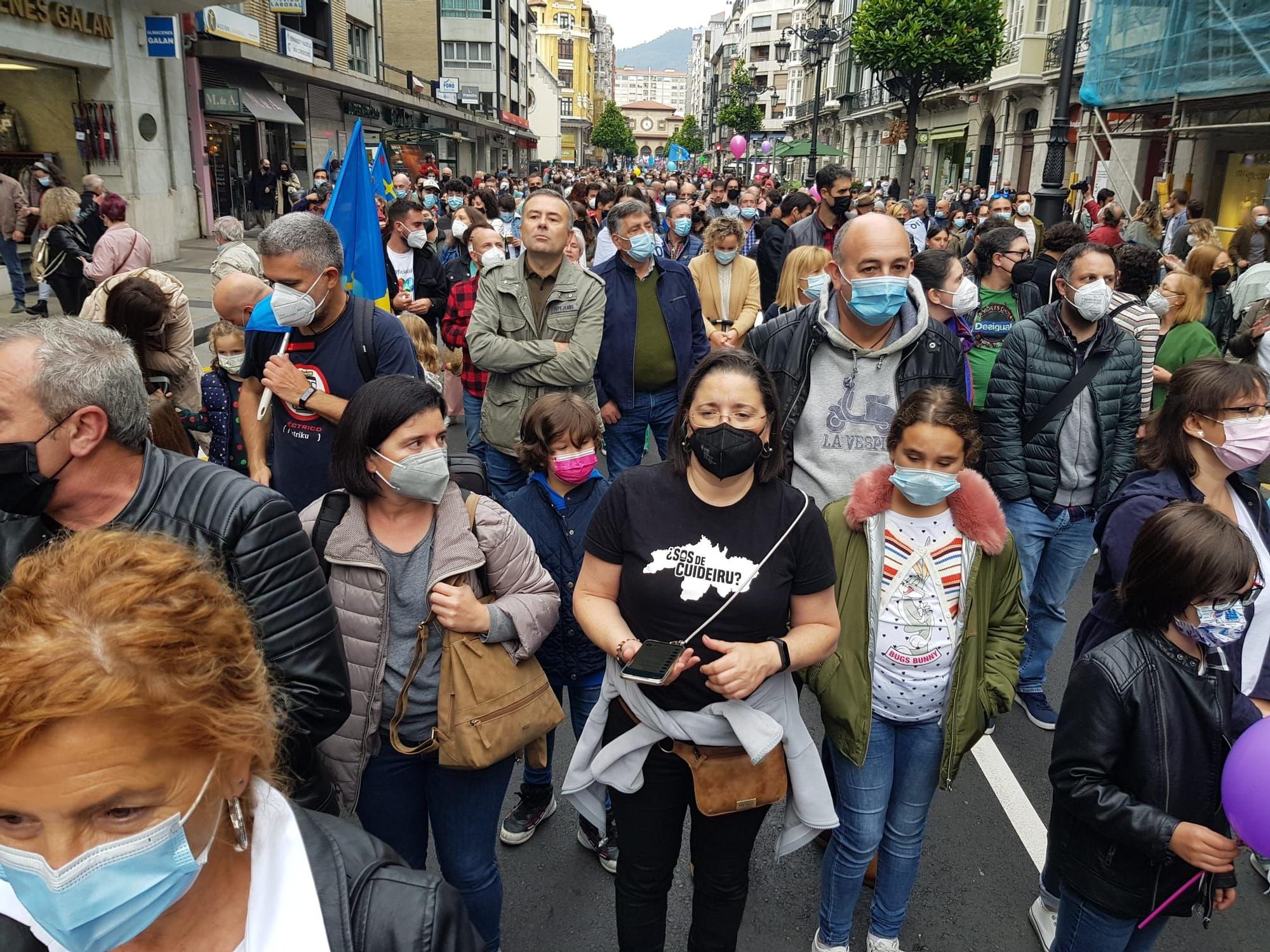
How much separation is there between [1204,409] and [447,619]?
2.52 metres

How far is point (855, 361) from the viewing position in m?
3.55

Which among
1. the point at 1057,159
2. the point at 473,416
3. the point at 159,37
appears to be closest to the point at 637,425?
the point at 473,416

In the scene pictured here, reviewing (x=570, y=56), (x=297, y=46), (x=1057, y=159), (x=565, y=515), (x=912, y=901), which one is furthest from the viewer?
(x=570, y=56)

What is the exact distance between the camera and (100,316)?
499 cm

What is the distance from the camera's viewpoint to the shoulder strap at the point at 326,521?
2559 mm

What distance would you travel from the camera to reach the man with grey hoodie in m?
3.44

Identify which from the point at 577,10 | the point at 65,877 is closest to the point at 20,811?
the point at 65,877

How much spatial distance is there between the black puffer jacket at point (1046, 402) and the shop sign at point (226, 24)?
2152 cm

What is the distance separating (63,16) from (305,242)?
16.3 meters

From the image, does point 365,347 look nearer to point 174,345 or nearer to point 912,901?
point 174,345

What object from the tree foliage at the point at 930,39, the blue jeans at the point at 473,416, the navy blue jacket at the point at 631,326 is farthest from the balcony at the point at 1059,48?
the blue jeans at the point at 473,416

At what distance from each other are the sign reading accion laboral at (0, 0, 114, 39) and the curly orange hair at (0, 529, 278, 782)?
57.1ft

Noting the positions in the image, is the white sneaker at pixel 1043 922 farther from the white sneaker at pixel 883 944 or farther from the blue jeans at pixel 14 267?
the blue jeans at pixel 14 267

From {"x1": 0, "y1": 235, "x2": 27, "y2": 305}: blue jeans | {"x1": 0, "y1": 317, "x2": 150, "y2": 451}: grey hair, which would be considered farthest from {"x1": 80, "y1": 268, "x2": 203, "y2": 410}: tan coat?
{"x1": 0, "y1": 235, "x2": 27, "y2": 305}: blue jeans
